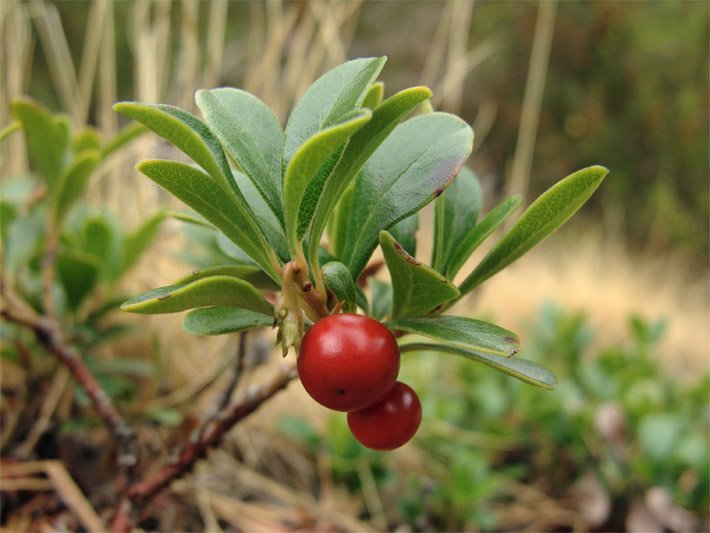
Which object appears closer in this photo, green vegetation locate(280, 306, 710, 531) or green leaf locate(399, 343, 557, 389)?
green leaf locate(399, 343, 557, 389)

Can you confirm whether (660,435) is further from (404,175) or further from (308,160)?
(308,160)

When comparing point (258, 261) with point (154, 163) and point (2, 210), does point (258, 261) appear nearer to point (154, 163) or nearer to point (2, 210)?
point (154, 163)

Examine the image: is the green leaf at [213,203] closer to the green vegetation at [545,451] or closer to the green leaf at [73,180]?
the green leaf at [73,180]

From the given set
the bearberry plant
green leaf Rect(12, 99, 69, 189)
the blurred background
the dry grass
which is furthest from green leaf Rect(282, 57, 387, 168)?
the dry grass

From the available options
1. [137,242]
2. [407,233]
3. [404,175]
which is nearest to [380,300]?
[407,233]

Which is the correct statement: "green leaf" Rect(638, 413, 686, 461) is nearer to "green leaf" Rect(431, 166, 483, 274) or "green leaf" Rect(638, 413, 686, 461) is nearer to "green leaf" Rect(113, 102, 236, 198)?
"green leaf" Rect(431, 166, 483, 274)

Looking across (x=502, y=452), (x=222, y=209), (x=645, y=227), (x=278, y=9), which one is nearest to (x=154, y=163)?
(x=222, y=209)

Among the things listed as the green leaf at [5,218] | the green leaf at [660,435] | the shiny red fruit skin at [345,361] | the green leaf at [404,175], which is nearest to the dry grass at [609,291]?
the green leaf at [660,435]
